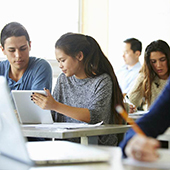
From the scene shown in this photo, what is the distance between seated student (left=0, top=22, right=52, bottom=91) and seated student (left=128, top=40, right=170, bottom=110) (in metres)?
1.15

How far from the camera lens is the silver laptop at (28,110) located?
80.8 inches

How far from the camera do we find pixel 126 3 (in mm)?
5352

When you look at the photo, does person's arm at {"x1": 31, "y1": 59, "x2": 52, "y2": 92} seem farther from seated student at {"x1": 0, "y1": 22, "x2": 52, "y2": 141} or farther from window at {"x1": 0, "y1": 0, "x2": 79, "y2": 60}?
window at {"x1": 0, "y1": 0, "x2": 79, "y2": 60}

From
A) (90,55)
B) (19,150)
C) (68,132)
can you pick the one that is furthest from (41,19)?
(19,150)

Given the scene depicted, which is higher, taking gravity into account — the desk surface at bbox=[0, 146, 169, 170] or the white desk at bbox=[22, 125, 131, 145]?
the desk surface at bbox=[0, 146, 169, 170]

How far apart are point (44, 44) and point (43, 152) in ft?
12.8

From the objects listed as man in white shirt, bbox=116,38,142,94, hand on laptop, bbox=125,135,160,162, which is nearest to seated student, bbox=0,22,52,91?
hand on laptop, bbox=125,135,160,162

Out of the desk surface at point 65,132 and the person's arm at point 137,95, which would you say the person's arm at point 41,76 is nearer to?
the desk surface at point 65,132

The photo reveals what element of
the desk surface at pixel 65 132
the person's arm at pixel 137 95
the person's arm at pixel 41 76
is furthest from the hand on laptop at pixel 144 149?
the person's arm at pixel 137 95

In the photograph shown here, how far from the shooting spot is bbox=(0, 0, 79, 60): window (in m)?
4.58

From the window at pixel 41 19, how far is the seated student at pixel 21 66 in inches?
73.0

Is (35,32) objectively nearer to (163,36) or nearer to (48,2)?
(48,2)

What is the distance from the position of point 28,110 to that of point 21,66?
60 cm

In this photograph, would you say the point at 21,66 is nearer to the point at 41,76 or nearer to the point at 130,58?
the point at 41,76
